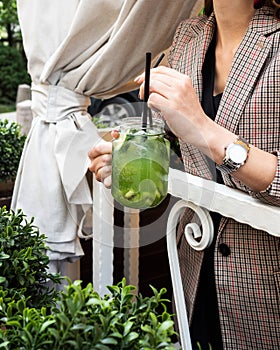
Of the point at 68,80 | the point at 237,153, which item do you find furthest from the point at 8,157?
the point at 237,153

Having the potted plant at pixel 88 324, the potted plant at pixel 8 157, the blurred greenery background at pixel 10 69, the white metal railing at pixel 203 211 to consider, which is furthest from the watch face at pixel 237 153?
the blurred greenery background at pixel 10 69

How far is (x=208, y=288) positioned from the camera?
1.77 meters

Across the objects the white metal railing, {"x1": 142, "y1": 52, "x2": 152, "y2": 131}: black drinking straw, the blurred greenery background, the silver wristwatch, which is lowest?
the white metal railing

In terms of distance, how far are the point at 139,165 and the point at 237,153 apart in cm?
22

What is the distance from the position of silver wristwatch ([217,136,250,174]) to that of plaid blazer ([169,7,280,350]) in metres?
0.09

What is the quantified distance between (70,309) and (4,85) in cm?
1120

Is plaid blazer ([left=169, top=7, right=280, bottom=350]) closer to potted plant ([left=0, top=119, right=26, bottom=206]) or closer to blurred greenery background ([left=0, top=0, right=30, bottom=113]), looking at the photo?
potted plant ([left=0, top=119, right=26, bottom=206])

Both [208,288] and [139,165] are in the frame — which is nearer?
[139,165]

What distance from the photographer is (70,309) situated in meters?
1.04

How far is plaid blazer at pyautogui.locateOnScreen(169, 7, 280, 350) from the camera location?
5.10ft

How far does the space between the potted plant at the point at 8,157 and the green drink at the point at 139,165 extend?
138cm

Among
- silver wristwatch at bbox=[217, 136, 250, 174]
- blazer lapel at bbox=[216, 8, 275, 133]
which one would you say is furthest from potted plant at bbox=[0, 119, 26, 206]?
silver wristwatch at bbox=[217, 136, 250, 174]

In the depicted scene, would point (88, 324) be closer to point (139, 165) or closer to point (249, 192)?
point (139, 165)

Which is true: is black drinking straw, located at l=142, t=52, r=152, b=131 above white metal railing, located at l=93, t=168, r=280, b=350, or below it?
above
